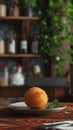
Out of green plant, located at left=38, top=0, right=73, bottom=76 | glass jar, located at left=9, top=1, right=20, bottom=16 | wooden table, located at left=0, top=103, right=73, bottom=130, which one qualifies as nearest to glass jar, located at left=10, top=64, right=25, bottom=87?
green plant, located at left=38, top=0, right=73, bottom=76

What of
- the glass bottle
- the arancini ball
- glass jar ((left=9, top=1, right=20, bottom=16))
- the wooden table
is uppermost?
glass jar ((left=9, top=1, right=20, bottom=16))

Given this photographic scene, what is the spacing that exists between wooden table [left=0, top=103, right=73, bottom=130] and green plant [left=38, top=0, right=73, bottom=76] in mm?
2779

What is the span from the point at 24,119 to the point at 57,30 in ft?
10.3

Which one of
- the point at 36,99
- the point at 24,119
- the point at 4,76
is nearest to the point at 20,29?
the point at 4,76

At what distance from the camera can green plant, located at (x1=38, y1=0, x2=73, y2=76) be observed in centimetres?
435

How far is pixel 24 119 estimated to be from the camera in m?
1.35

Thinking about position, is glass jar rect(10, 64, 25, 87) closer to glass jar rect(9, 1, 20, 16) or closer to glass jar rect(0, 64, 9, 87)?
glass jar rect(0, 64, 9, 87)

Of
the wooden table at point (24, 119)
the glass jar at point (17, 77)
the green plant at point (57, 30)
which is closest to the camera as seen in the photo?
the wooden table at point (24, 119)

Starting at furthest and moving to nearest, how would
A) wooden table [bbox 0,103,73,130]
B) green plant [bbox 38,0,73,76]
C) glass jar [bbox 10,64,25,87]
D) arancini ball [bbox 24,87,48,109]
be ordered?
green plant [bbox 38,0,73,76], glass jar [bbox 10,64,25,87], arancini ball [bbox 24,87,48,109], wooden table [bbox 0,103,73,130]

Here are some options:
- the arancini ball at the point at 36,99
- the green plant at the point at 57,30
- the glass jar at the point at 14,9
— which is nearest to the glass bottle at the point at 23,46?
the green plant at the point at 57,30

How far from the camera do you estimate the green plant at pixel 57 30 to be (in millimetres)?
4352

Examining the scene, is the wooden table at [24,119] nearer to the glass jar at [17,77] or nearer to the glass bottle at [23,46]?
the glass jar at [17,77]

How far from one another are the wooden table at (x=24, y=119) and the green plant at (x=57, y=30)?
278 centimetres

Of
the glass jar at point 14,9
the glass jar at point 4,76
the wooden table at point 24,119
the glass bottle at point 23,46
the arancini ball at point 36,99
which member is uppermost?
the glass jar at point 14,9
